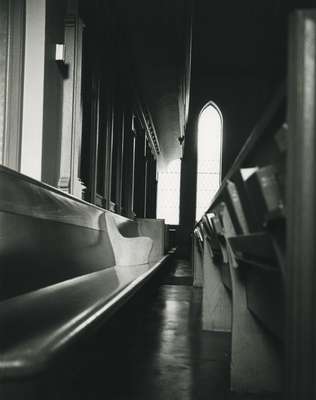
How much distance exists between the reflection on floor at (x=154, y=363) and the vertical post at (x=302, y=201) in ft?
3.37

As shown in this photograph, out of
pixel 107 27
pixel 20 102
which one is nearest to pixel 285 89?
pixel 20 102

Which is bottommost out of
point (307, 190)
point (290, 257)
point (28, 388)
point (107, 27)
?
→ point (28, 388)

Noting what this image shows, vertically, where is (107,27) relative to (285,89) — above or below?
above

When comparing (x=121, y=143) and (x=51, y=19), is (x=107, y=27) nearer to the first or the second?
(x=121, y=143)

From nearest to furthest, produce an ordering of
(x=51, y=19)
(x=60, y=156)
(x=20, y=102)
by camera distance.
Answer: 1. (x=20, y=102)
2. (x=51, y=19)
3. (x=60, y=156)

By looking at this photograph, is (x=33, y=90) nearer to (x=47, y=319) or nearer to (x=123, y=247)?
(x=123, y=247)

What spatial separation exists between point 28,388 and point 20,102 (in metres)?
2.02

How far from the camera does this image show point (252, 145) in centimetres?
124

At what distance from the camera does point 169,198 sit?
14.6 metres

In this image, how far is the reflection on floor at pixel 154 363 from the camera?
1902 mm

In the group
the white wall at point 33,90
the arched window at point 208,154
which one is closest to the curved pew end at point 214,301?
the white wall at point 33,90

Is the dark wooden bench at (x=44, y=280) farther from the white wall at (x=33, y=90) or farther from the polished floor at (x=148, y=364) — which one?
the white wall at (x=33, y=90)

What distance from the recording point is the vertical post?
0.90 meters

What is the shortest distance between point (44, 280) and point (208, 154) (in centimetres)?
1149
